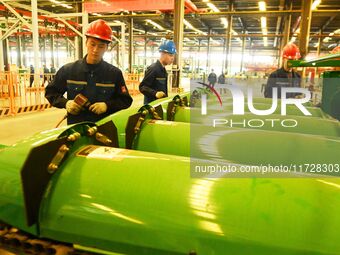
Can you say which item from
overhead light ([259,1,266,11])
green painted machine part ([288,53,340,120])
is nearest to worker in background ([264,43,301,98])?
green painted machine part ([288,53,340,120])

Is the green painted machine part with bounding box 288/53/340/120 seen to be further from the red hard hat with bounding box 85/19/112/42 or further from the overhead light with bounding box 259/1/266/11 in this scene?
the overhead light with bounding box 259/1/266/11

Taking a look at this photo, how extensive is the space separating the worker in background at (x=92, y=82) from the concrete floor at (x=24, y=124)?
3.13 meters

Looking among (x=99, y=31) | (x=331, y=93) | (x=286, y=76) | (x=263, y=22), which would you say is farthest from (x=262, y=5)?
(x=99, y=31)

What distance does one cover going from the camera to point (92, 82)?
2.45 metres

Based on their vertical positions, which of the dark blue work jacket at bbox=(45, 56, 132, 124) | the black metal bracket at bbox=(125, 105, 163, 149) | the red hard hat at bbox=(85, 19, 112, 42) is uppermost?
the red hard hat at bbox=(85, 19, 112, 42)

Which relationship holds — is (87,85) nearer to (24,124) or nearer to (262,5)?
(24,124)

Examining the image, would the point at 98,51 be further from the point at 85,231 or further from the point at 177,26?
the point at 177,26

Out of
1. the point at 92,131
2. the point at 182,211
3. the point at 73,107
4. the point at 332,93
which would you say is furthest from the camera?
the point at 332,93

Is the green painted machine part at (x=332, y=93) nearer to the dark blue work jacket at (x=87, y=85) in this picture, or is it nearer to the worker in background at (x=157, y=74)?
the worker in background at (x=157, y=74)

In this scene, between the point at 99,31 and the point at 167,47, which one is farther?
the point at 167,47

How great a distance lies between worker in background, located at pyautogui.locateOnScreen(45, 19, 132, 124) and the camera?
7.64 ft

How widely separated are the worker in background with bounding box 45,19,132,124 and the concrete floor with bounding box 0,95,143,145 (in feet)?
10.3

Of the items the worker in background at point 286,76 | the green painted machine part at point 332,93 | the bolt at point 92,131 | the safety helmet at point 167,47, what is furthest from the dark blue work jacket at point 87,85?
the worker in background at point 286,76

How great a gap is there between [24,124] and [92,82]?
487 centimetres
